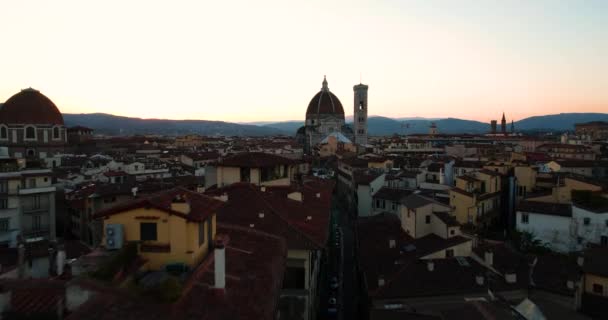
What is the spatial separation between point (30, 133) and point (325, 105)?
6083 centimetres

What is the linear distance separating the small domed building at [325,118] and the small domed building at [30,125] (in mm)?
48045

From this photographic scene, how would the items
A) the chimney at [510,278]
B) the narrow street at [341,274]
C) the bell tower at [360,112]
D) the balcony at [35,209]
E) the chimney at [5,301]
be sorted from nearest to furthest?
the chimney at [5,301]
the chimney at [510,278]
the narrow street at [341,274]
the balcony at [35,209]
the bell tower at [360,112]

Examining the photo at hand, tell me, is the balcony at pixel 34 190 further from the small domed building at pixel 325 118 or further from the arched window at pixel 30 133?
the small domed building at pixel 325 118

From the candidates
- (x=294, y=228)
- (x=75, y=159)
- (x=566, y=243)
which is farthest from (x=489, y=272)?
(x=75, y=159)

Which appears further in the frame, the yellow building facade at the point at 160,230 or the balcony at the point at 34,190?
the balcony at the point at 34,190

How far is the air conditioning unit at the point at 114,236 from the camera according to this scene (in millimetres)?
10914

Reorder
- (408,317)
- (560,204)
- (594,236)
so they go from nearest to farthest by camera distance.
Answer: (408,317), (594,236), (560,204)

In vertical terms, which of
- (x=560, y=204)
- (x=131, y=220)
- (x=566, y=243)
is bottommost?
(x=566, y=243)

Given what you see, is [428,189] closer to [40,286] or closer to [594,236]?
[594,236]

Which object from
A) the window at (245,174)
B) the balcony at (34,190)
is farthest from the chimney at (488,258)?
the balcony at (34,190)

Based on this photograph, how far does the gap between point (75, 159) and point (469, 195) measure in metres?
49.2

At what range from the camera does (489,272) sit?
19.7 m

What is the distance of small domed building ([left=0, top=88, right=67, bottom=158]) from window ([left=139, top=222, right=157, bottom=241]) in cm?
6250

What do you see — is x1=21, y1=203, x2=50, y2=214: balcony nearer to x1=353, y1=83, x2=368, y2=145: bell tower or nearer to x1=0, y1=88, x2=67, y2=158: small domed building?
x1=0, y1=88, x2=67, y2=158: small domed building
